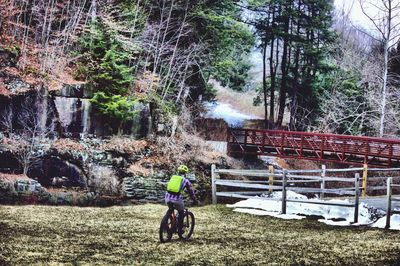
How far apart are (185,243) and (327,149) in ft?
60.4

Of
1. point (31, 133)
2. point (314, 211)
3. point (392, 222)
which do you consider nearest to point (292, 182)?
point (314, 211)

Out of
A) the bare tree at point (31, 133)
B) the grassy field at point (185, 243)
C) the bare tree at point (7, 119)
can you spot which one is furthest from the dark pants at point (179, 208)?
the bare tree at point (7, 119)

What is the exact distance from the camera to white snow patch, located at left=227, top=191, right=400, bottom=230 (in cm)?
1293

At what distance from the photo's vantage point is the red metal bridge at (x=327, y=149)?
81.5ft

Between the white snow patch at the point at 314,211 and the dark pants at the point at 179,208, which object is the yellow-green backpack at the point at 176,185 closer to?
the dark pants at the point at 179,208

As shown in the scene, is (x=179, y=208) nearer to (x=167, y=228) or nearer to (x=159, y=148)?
(x=167, y=228)

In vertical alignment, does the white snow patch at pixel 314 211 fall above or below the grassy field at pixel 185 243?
above

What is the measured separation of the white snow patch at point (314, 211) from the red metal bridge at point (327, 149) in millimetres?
10723

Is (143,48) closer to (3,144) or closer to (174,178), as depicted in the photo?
(3,144)

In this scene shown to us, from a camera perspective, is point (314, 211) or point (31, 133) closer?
point (314, 211)

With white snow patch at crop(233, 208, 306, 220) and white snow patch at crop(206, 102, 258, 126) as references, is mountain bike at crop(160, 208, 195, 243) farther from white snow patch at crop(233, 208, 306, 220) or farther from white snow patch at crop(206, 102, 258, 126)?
white snow patch at crop(206, 102, 258, 126)

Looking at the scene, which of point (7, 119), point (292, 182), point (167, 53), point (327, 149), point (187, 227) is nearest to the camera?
point (187, 227)

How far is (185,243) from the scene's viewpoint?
32.0ft

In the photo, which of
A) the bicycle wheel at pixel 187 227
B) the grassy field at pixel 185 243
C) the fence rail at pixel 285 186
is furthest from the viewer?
the fence rail at pixel 285 186
